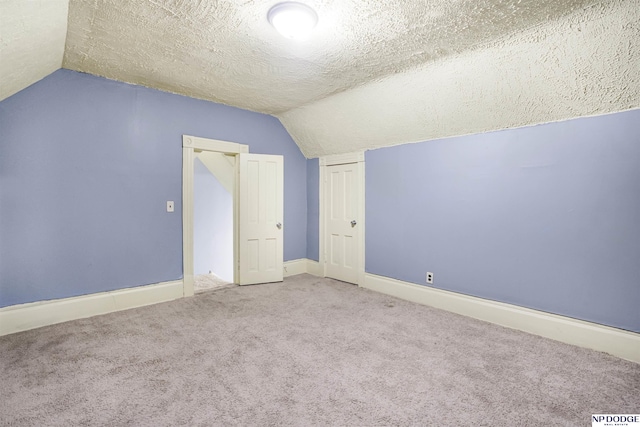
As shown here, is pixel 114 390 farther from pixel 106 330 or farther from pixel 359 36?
pixel 359 36

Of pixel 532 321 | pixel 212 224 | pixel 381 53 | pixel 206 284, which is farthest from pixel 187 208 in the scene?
pixel 532 321

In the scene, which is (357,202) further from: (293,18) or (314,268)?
(293,18)

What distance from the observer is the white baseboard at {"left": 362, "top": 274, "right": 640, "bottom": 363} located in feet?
7.72

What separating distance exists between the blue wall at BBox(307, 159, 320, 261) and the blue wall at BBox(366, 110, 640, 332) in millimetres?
1382

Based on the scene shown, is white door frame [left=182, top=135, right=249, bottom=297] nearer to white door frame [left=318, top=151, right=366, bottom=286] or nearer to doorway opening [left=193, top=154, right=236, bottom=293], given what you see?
white door frame [left=318, top=151, right=366, bottom=286]

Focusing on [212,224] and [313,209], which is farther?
[212,224]

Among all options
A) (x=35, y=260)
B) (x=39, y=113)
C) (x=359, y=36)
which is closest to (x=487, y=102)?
(x=359, y=36)

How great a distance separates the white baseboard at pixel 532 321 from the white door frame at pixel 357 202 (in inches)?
25.2

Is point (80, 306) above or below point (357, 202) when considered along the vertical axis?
below

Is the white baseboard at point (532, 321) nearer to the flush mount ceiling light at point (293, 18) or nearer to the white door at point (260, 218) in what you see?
the white door at point (260, 218)

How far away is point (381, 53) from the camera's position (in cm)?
261

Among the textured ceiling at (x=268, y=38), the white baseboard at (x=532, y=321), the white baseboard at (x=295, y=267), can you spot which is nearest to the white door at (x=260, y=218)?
the white baseboard at (x=295, y=267)

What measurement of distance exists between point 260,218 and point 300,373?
2.69m

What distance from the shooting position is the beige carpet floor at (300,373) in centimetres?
170
